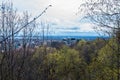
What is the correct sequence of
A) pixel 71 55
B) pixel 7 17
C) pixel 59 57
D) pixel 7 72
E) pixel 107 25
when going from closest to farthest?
pixel 7 72 → pixel 7 17 → pixel 107 25 → pixel 59 57 → pixel 71 55

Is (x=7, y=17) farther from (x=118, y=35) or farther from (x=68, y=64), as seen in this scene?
(x=68, y=64)

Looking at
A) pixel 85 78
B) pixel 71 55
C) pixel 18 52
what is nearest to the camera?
pixel 18 52

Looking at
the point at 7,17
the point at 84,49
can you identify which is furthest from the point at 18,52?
the point at 84,49

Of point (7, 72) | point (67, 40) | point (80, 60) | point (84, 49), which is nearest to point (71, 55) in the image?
point (80, 60)

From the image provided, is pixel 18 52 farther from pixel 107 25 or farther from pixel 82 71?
pixel 82 71

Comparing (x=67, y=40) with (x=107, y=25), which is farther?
(x=67, y=40)

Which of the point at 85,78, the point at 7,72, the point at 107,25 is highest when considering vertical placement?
the point at 107,25

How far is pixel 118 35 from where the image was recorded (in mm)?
9742

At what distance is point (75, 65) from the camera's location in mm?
57281

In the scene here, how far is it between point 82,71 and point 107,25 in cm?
4313

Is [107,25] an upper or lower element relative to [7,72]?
upper

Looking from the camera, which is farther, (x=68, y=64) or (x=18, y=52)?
(x=68, y=64)

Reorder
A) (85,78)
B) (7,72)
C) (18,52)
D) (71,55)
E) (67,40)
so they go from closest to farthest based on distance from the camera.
A: 1. (7,72)
2. (18,52)
3. (85,78)
4. (71,55)
5. (67,40)

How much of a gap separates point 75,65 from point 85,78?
7.14 metres
